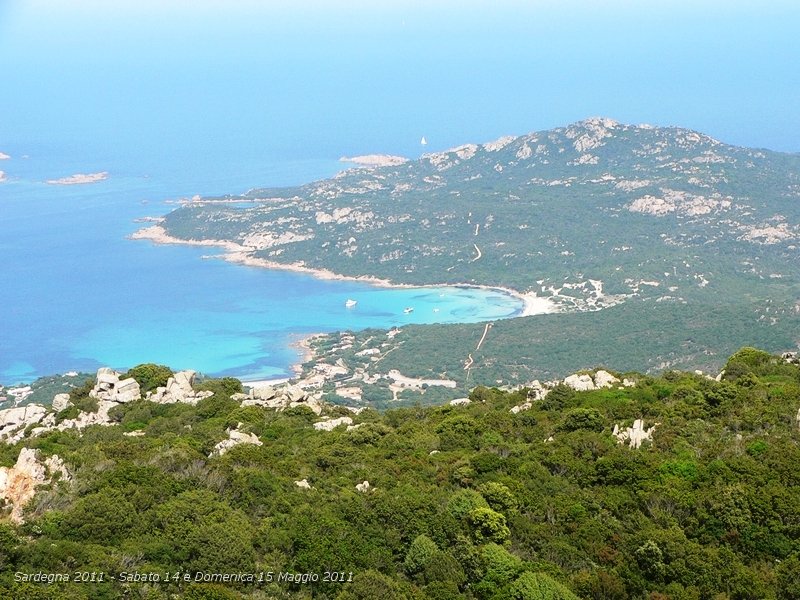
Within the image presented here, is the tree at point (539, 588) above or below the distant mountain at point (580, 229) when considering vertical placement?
above

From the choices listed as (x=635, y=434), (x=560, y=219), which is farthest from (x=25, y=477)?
(x=560, y=219)

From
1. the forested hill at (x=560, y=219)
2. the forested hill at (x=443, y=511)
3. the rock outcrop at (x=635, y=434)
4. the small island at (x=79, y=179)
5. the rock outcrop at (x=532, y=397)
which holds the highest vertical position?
the forested hill at (x=443, y=511)

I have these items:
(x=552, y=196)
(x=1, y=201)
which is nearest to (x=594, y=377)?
(x=552, y=196)

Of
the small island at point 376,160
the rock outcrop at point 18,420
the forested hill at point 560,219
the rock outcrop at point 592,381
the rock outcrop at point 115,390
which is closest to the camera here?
the rock outcrop at point 18,420

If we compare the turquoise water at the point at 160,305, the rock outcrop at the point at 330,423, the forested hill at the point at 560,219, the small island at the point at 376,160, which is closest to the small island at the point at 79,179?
the turquoise water at the point at 160,305

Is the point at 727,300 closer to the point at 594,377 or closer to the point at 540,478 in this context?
the point at 594,377

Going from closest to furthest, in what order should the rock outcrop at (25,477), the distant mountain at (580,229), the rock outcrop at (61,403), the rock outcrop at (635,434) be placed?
the rock outcrop at (25,477), the rock outcrop at (635,434), the rock outcrop at (61,403), the distant mountain at (580,229)

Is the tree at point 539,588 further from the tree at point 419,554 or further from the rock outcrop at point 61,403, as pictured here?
the rock outcrop at point 61,403

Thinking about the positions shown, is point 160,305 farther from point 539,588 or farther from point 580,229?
point 539,588
